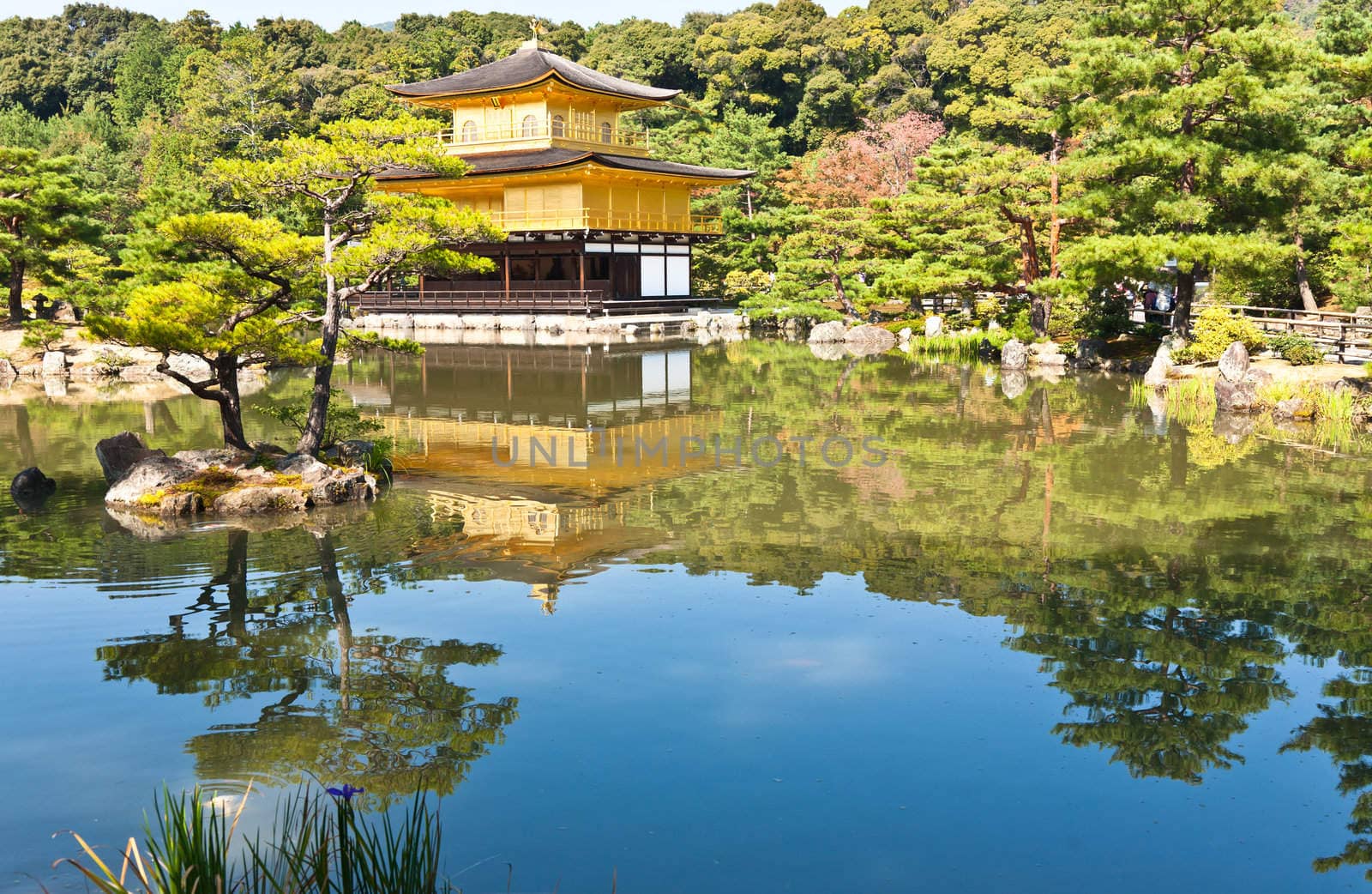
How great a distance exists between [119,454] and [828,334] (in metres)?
22.2

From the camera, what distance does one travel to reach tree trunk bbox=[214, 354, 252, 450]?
12.2m

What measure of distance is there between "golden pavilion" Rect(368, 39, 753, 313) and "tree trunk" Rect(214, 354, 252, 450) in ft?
73.5

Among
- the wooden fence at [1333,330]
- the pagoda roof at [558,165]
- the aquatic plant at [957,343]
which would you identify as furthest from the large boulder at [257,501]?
the pagoda roof at [558,165]

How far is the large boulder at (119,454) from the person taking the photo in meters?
12.8

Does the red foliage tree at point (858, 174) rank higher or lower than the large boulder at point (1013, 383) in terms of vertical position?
higher

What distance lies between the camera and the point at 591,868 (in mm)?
5023

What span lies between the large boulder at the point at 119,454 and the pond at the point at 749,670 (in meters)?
0.59

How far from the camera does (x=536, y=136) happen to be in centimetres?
3872

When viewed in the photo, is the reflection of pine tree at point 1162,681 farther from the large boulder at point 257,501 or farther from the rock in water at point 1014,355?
the rock in water at point 1014,355

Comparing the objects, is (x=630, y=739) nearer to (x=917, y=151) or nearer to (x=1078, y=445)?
(x=1078, y=445)

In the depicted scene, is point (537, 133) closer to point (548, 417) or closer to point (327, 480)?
point (548, 417)

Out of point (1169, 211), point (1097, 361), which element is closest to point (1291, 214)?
point (1169, 211)

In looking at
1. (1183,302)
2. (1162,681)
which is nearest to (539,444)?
(1162,681)

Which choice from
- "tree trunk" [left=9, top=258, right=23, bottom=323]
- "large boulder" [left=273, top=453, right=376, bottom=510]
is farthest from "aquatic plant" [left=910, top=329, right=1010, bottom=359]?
"tree trunk" [left=9, top=258, right=23, bottom=323]
